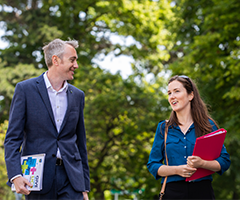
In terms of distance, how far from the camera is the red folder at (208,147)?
2.45 meters

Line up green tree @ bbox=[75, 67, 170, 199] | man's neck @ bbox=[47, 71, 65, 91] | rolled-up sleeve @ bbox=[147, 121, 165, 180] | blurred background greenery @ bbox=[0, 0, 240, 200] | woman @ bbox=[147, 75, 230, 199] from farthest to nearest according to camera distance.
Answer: green tree @ bbox=[75, 67, 170, 199], blurred background greenery @ bbox=[0, 0, 240, 200], man's neck @ bbox=[47, 71, 65, 91], rolled-up sleeve @ bbox=[147, 121, 165, 180], woman @ bbox=[147, 75, 230, 199]

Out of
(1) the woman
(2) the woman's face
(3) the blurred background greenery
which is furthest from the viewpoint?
(3) the blurred background greenery

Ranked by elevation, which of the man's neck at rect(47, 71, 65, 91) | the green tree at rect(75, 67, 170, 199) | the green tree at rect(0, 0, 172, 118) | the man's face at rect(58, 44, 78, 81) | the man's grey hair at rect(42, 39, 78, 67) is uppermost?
the green tree at rect(0, 0, 172, 118)

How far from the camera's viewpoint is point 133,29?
11922mm

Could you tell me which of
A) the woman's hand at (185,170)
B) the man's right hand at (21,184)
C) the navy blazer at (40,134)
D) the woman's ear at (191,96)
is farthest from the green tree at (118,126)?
the man's right hand at (21,184)

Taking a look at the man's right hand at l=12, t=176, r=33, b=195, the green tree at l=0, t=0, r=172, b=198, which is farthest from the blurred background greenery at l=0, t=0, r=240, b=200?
the man's right hand at l=12, t=176, r=33, b=195

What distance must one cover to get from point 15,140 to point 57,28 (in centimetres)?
917

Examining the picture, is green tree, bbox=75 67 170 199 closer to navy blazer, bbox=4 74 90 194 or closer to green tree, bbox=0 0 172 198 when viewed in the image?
green tree, bbox=0 0 172 198

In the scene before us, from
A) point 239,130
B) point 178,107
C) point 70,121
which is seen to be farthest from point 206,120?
point 239,130

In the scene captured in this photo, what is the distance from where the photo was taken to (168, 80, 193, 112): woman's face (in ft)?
9.30

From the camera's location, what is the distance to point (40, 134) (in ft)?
9.06

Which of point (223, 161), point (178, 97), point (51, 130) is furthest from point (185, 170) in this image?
point (51, 130)

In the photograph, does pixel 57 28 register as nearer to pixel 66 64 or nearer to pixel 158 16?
pixel 158 16

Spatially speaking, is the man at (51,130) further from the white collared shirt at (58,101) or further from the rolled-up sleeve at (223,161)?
the rolled-up sleeve at (223,161)
